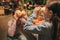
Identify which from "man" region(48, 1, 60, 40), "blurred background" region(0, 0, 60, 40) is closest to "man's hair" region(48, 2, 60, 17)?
"man" region(48, 1, 60, 40)

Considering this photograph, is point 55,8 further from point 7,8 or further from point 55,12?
point 7,8

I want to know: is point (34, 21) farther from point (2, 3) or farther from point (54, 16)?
point (2, 3)

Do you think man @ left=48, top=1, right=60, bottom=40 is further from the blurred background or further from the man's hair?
the blurred background

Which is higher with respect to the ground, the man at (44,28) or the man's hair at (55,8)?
the man's hair at (55,8)

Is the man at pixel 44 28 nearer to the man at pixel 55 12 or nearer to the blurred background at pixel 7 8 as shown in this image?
the man at pixel 55 12

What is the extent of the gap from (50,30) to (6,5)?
1.35 feet

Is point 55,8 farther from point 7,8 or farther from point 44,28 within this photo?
point 7,8

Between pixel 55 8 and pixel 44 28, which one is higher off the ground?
pixel 55 8

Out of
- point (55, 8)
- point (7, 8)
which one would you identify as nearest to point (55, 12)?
point (55, 8)

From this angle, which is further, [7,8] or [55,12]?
[7,8]

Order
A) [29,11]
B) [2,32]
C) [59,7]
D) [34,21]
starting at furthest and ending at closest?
[2,32] < [29,11] < [34,21] < [59,7]

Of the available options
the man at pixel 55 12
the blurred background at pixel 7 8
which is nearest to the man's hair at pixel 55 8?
the man at pixel 55 12

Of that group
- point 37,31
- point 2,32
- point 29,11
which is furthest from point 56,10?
point 2,32

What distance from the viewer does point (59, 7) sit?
94 centimetres
